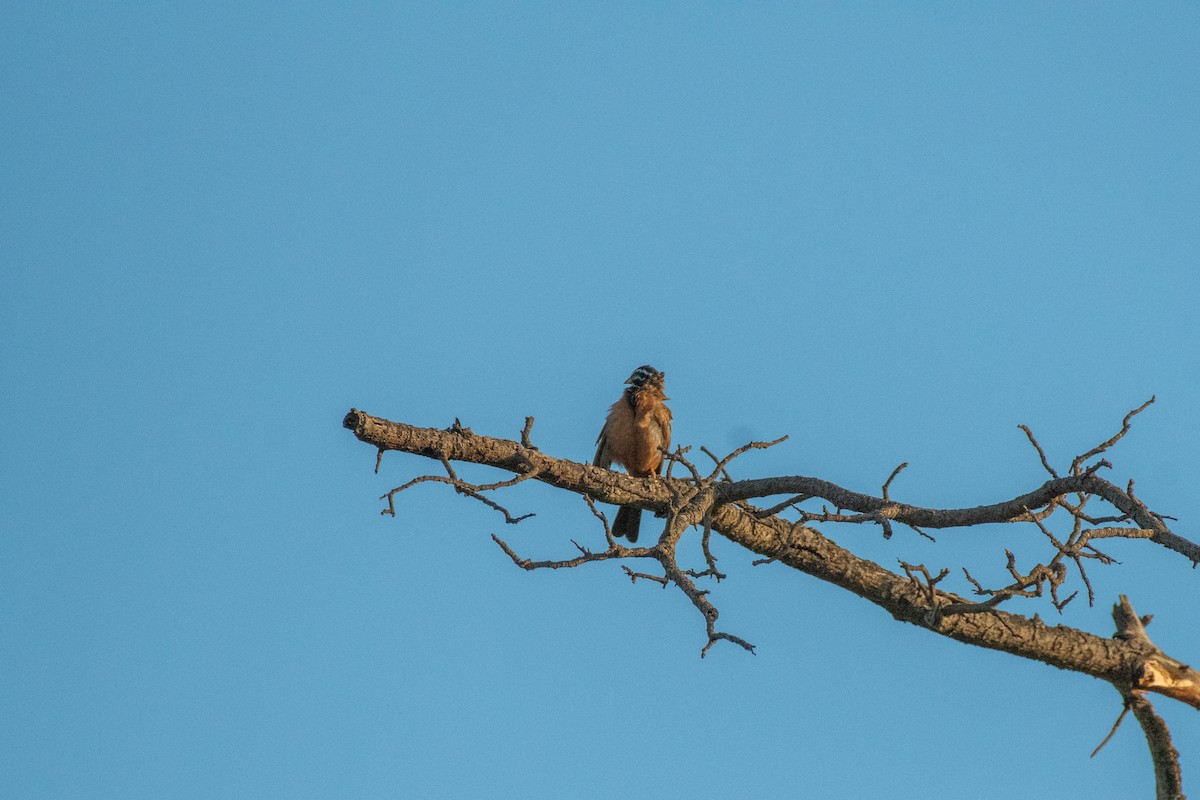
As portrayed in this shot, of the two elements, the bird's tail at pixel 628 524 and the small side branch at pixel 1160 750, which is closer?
the small side branch at pixel 1160 750

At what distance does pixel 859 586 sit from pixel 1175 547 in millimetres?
1529

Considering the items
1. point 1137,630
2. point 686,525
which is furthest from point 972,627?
point 686,525

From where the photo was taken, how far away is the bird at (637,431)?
377 inches

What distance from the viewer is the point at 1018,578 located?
507 centimetres

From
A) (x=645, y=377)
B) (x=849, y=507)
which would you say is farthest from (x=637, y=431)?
(x=849, y=507)

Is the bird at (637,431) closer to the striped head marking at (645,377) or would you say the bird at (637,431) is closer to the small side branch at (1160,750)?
the striped head marking at (645,377)

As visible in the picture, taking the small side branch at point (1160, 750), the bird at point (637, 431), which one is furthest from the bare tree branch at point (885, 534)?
the bird at point (637, 431)

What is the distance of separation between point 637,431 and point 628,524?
72cm

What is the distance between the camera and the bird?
9586 mm

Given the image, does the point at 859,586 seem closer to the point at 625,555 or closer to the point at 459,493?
the point at 625,555

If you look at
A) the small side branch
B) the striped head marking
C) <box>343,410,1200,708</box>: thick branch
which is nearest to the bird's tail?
the striped head marking

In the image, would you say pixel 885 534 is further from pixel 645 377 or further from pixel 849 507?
pixel 645 377

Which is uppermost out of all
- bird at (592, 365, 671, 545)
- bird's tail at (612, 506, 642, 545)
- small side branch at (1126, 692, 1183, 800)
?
bird at (592, 365, 671, 545)

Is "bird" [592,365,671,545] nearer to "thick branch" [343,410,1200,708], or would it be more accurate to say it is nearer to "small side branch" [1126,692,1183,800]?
"thick branch" [343,410,1200,708]
